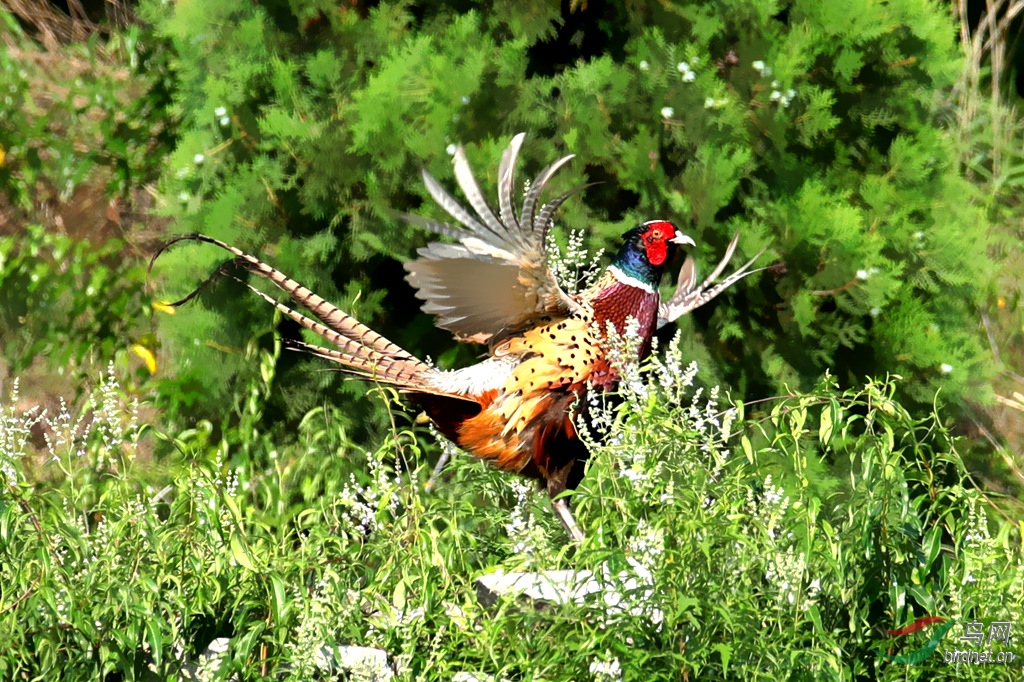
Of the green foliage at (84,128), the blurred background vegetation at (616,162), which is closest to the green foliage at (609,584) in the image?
the blurred background vegetation at (616,162)

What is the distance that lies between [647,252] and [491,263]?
0.51 metres

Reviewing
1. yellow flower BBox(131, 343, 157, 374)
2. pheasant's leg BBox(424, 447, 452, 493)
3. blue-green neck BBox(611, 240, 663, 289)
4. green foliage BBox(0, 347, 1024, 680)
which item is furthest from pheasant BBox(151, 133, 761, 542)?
yellow flower BBox(131, 343, 157, 374)

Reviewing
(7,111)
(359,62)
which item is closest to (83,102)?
(7,111)

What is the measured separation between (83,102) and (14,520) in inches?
135

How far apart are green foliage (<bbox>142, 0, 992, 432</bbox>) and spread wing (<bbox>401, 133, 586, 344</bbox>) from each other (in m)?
0.74

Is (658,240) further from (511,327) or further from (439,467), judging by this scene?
(439,467)

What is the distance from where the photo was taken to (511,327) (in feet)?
12.0

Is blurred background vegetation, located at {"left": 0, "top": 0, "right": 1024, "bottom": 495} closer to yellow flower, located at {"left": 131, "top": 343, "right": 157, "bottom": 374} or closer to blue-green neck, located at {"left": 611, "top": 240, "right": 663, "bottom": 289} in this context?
yellow flower, located at {"left": 131, "top": 343, "right": 157, "bottom": 374}

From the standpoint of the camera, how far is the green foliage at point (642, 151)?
4.25m

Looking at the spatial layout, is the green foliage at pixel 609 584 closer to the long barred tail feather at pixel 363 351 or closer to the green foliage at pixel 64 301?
the long barred tail feather at pixel 363 351

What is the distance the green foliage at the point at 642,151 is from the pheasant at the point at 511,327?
63 cm

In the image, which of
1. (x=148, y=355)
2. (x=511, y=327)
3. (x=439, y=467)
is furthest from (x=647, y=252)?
(x=148, y=355)

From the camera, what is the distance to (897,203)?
4.35 meters

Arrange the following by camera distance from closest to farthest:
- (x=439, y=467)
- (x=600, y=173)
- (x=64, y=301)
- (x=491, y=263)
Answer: (x=491, y=263), (x=439, y=467), (x=600, y=173), (x=64, y=301)
